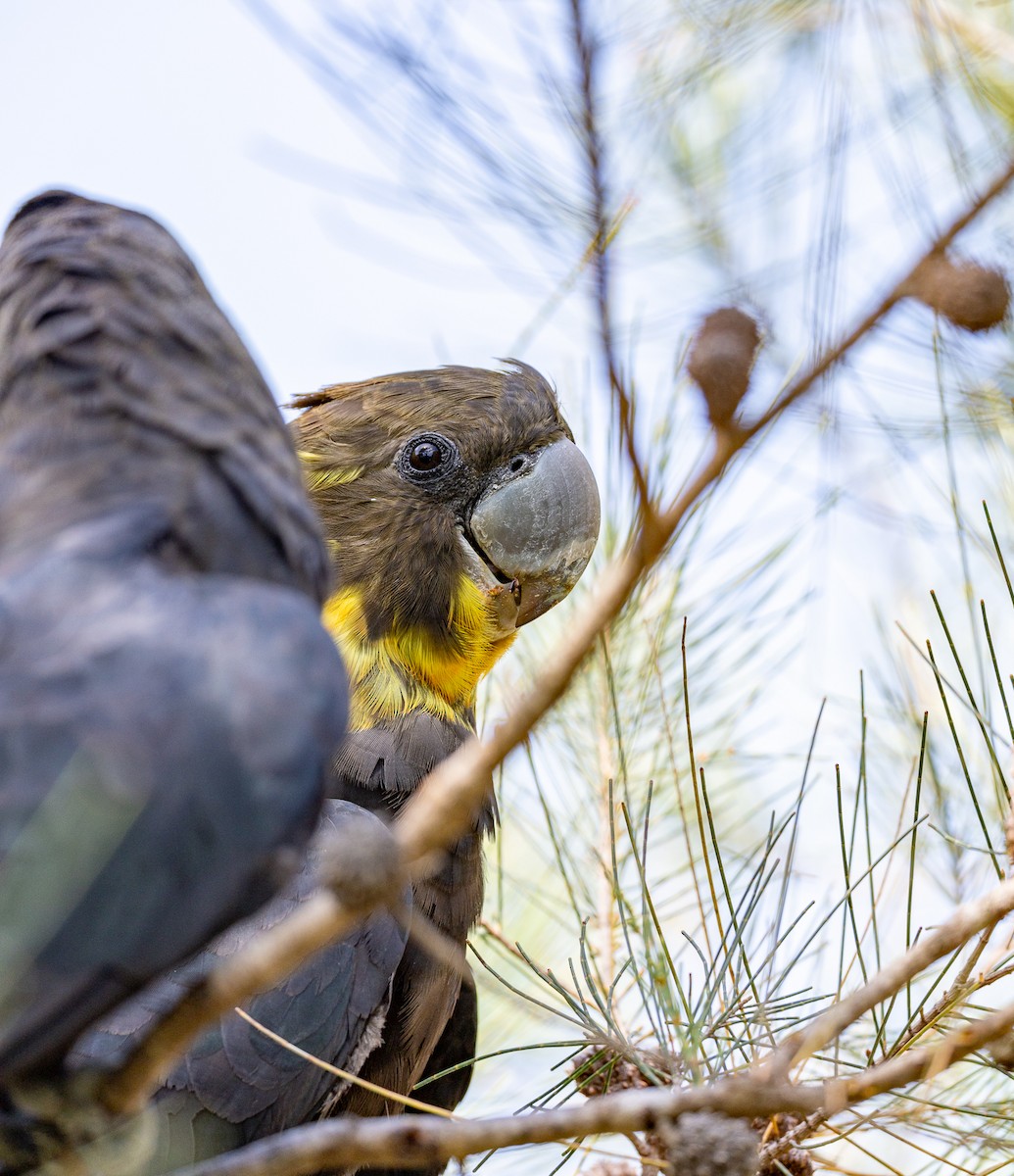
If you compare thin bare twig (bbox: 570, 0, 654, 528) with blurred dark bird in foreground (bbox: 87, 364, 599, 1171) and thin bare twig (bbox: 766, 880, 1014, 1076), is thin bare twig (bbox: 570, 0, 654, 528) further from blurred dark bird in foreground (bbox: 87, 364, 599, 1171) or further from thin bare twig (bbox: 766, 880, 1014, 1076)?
blurred dark bird in foreground (bbox: 87, 364, 599, 1171)

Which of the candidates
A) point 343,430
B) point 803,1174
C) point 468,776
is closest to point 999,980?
point 803,1174

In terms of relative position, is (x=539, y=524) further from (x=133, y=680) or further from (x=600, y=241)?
(x=600, y=241)

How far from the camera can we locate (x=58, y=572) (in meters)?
1.18

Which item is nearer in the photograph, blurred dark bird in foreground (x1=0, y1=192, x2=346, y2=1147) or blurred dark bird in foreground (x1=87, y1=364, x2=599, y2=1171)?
blurred dark bird in foreground (x1=0, y1=192, x2=346, y2=1147)

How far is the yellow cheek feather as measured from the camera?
2.36 m

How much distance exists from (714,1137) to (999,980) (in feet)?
2.26

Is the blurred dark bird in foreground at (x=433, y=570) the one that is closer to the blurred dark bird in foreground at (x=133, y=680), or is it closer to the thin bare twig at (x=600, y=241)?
the blurred dark bird in foreground at (x=133, y=680)

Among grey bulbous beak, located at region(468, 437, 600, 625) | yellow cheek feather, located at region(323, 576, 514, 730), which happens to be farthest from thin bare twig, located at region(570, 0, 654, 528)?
yellow cheek feather, located at region(323, 576, 514, 730)

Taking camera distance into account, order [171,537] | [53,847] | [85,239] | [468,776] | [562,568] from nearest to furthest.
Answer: [468,776], [53,847], [171,537], [85,239], [562,568]

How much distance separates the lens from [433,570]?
2.38m

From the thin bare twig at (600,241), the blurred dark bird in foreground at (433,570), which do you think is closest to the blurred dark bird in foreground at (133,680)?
the thin bare twig at (600,241)

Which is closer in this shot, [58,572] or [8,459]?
[58,572]

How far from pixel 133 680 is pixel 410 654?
1308mm

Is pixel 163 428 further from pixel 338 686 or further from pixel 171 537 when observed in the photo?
pixel 338 686
